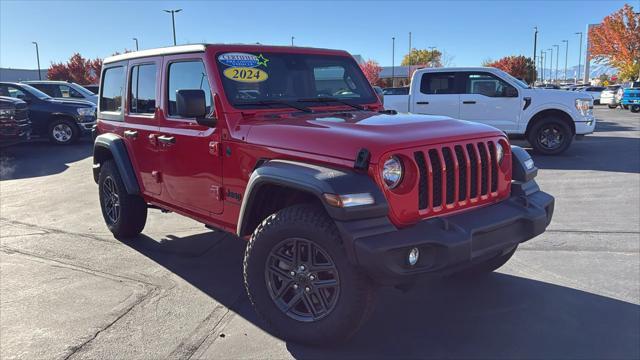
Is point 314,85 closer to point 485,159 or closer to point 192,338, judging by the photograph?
point 485,159

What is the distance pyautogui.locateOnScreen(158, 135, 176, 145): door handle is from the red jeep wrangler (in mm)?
20

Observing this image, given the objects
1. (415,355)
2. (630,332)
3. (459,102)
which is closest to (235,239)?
(415,355)

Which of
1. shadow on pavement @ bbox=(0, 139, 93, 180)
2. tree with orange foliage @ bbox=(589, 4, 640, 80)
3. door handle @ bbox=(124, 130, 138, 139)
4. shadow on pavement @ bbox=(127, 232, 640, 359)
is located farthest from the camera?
tree with orange foliage @ bbox=(589, 4, 640, 80)

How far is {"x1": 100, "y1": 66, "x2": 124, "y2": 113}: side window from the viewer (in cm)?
519

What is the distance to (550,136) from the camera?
35.6ft

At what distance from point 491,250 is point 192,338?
6.59 feet

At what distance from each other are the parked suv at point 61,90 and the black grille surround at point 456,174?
14.5m

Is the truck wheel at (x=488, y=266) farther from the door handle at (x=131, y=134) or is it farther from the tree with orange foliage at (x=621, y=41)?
the tree with orange foliage at (x=621, y=41)

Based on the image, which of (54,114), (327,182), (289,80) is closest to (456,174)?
(327,182)

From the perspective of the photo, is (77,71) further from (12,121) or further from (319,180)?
(319,180)

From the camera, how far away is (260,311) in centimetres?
333

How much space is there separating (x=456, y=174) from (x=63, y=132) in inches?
517

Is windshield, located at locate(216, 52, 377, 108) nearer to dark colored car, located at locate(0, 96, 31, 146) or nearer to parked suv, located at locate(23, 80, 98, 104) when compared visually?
dark colored car, located at locate(0, 96, 31, 146)

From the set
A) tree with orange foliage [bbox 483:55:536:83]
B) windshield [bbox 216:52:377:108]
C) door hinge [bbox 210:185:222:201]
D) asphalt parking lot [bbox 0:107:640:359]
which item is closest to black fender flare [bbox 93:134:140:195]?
asphalt parking lot [bbox 0:107:640:359]
